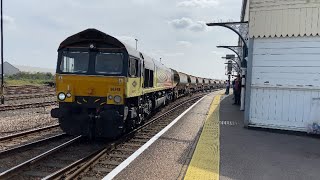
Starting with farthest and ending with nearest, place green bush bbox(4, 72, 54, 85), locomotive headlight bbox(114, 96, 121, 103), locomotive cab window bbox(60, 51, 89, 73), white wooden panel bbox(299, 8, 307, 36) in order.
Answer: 1. green bush bbox(4, 72, 54, 85)
2. white wooden panel bbox(299, 8, 307, 36)
3. locomotive cab window bbox(60, 51, 89, 73)
4. locomotive headlight bbox(114, 96, 121, 103)

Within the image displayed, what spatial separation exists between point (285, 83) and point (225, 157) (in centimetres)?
478

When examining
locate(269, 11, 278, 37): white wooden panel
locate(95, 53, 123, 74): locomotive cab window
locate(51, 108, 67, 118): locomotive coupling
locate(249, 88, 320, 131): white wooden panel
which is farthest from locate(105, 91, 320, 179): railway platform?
locate(269, 11, 278, 37): white wooden panel

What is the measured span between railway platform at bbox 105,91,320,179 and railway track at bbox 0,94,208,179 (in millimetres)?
516

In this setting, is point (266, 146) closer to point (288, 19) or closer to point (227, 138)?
point (227, 138)

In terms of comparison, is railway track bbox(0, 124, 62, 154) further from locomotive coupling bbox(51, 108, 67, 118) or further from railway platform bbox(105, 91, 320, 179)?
railway platform bbox(105, 91, 320, 179)

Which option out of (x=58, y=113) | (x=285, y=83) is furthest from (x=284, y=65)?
(x=58, y=113)

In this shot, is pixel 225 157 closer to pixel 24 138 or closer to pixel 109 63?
pixel 109 63

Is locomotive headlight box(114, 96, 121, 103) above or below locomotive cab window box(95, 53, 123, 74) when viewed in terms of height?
below

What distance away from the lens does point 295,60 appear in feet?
38.5

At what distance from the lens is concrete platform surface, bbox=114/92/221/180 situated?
22.9ft

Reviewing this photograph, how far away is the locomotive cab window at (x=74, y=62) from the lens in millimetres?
10430

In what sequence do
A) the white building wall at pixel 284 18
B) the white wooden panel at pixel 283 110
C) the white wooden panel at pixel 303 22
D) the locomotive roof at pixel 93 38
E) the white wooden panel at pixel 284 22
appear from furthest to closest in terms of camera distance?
the white wooden panel at pixel 284 22
the white wooden panel at pixel 283 110
the white wooden panel at pixel 303 22
the white building wall at pixel 284 18
the locomotive roof at pixel 93 38

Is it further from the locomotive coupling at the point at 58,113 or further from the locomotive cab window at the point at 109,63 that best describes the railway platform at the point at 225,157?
the locomotive coupling at the point at 58,113

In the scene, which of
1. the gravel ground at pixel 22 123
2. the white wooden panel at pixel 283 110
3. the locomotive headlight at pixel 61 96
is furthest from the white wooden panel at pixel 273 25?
the gravel ground at pixel 22 123
